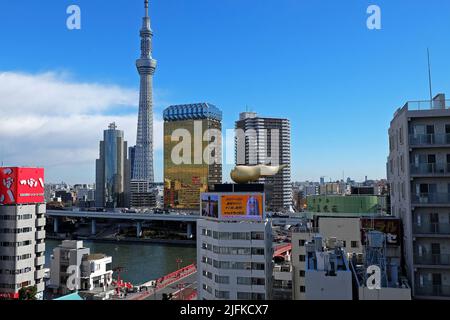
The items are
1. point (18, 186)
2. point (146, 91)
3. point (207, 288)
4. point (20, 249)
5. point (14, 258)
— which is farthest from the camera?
point (146, 91)

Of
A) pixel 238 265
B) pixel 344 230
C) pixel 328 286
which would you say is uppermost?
pixel 344 230

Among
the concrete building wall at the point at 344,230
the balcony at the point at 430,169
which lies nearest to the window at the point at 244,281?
the concrete building wall at the point at 344,230

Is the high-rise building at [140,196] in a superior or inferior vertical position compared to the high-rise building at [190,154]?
inferior

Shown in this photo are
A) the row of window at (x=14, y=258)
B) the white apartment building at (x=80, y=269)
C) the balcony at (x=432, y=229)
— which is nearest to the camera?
the balcony at (x=432, y=229)

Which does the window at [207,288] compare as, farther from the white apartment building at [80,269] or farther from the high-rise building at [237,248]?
the white apartment building at [80,269]

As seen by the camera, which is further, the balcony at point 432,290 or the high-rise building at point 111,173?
the high-rise building at point 111,173

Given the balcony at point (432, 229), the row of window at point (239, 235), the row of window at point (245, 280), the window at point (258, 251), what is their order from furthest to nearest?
the row of window at point (239, 235) < the window at point (258, 251) < the row of window at point (245, 280) < the balcony at point (432, 229)

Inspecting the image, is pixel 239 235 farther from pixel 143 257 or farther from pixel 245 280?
pixel 143 257

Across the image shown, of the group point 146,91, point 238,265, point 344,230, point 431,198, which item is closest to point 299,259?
point 344,230
